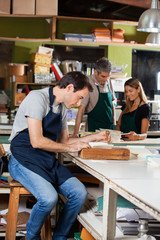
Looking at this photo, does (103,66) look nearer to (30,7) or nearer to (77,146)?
(77,146)

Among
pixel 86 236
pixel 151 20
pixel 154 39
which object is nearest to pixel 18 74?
pixel 154 39

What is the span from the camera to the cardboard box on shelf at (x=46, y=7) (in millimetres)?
6350

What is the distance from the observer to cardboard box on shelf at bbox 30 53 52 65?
6.38 meters

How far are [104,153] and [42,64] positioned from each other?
387 centimetres

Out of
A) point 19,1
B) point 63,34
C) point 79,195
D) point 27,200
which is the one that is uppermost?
point 19,1

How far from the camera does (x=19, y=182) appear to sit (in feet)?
9.48

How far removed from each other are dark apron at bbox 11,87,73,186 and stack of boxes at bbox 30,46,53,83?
3444 millimetres

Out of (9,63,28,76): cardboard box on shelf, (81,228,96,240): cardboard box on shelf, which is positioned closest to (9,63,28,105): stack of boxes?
(9,63,28,76): cardboard box on shelf

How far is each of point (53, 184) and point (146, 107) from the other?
1.93 meters

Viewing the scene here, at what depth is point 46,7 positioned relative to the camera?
6.38 meters

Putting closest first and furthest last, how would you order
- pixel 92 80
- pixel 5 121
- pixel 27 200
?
pixel 27 200 < pixel 92 80 < pixel 5 121

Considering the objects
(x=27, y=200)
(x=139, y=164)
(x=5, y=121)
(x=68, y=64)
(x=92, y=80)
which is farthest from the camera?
(x=68, y=64)

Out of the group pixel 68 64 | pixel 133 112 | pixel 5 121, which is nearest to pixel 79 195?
pixel 133 112

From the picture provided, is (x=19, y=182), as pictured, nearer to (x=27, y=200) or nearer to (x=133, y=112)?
(x=27, y=200)
